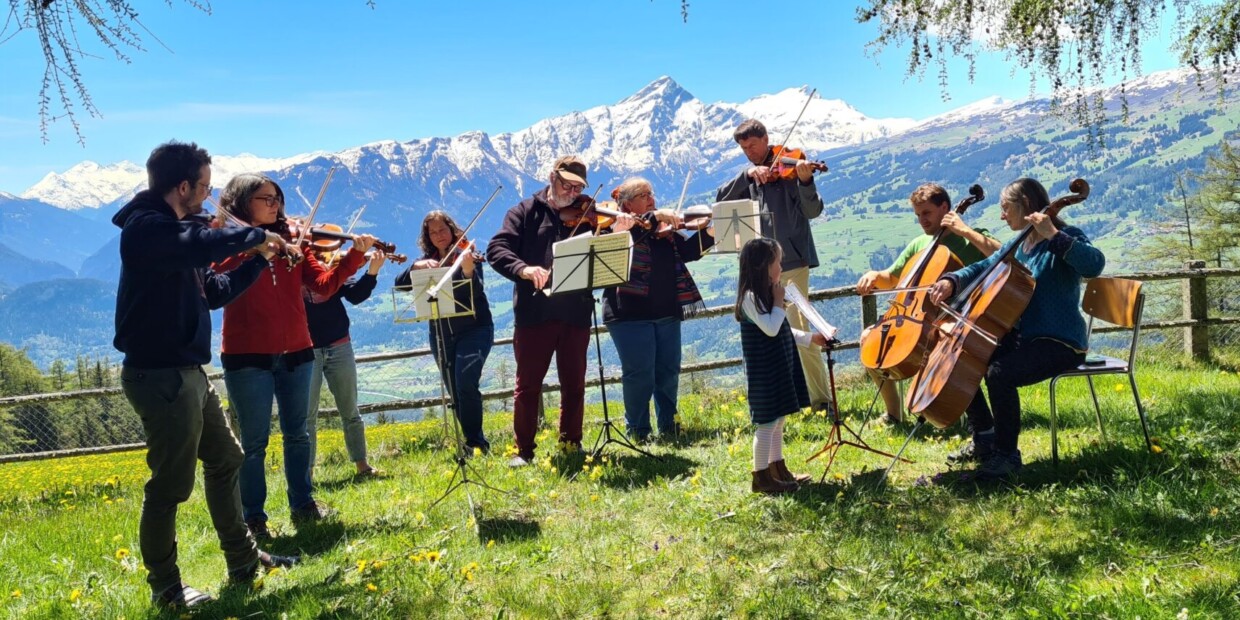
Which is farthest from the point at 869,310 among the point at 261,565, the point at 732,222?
the point at 261,565

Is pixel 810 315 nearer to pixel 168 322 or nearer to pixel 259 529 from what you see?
pixel 168 322

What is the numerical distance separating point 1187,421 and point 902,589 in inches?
126

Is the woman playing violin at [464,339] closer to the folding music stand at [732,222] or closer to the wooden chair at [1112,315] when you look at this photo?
the folding music stand at [732,222]

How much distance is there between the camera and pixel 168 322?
148 inches

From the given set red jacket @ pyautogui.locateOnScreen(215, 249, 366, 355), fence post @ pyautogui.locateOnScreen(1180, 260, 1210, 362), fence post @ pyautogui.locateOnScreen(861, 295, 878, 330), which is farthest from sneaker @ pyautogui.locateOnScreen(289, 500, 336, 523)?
fence post @ pyautogui.locateOnScreen(1180, 260, 1210, 362)

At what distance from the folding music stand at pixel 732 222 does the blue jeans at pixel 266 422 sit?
2.86 meters

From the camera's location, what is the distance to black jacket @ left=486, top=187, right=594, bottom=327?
605 centimetres

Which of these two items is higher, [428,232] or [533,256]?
[428,232]

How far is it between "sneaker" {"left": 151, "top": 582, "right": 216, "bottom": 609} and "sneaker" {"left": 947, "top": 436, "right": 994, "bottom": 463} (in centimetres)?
422

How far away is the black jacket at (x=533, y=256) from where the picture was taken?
6.05 m

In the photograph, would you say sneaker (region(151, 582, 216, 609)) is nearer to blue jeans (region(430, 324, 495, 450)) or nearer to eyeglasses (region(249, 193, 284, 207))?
eyeglasses (region(249, 193, 284, 207))

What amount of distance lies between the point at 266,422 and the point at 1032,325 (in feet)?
14.4

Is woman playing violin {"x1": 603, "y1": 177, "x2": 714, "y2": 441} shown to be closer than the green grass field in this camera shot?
No

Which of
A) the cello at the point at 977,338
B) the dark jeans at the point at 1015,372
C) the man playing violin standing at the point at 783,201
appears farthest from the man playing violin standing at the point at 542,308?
the dark jeans at the point at 1015,372
